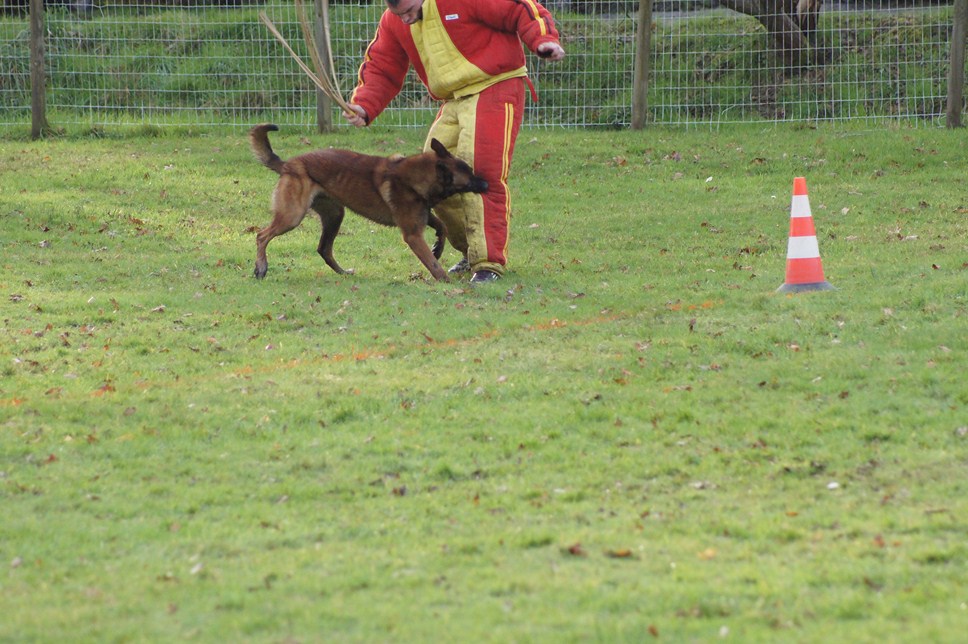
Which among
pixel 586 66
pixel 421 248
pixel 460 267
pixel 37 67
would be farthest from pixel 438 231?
pixel 37 67

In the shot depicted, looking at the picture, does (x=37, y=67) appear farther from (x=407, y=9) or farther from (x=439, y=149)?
(x=439, y=149)

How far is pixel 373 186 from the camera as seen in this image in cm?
947

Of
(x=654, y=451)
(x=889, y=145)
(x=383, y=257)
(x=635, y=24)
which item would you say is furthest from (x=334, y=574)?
(x=635, y=24)

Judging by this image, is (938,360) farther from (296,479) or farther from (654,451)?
(296,479)

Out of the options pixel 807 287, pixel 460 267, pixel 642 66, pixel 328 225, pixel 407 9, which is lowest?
pixel 460 267

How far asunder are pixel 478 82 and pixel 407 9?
748 millimetres

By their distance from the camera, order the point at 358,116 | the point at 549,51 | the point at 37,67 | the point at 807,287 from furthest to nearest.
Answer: the point at 37,67, the point at 358,116, the point at 549,51, the point at 807,287

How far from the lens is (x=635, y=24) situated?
704 inches

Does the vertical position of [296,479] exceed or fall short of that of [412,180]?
it falls short

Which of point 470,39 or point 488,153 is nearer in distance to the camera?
point 470,39

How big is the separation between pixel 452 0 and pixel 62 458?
16.5ft

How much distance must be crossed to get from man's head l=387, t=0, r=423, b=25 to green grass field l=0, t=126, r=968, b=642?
6.42 feet

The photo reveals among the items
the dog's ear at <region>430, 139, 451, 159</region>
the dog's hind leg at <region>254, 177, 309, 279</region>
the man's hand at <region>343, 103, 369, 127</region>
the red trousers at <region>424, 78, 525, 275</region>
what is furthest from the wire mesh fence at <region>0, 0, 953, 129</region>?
the dog's ear at <region>430, 139, 451, 159</region>

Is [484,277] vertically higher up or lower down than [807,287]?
lower down
